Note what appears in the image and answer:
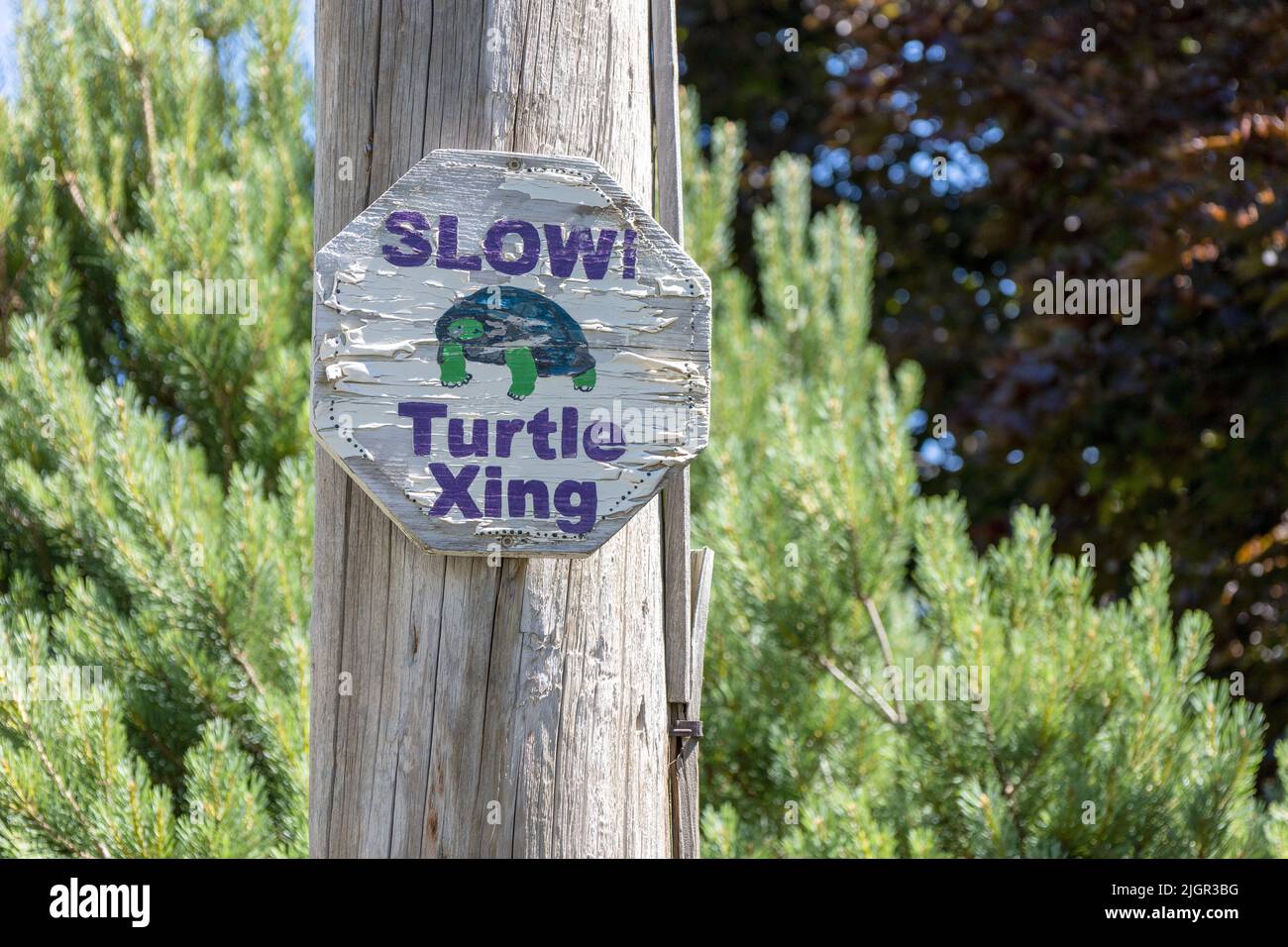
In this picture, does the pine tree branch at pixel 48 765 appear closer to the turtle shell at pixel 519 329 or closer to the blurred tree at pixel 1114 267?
the turtle shell at pixel 519 329

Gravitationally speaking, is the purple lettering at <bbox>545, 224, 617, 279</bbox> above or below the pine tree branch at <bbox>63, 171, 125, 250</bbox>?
below

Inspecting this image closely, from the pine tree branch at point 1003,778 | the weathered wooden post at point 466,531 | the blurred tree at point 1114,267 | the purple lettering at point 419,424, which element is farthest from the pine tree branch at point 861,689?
the purple lettering at point 419,424

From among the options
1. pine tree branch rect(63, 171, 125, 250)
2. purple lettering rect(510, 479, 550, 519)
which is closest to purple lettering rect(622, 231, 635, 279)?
purple lettering rect(510, 479, 550, 519)

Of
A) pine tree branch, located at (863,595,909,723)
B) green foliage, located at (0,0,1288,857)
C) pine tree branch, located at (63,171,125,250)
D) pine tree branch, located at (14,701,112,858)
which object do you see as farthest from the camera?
pine tree branch, located at (63,171,125,250)

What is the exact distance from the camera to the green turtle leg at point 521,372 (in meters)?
1.21

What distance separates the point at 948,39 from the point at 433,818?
13.3 feet

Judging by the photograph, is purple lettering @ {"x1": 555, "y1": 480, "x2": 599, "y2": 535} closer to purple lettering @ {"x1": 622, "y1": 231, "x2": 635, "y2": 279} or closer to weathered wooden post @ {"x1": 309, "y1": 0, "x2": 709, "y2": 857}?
weathered wooden post @ {"x1": 309, "y1": 0, "x2": 709, "y2": 857}

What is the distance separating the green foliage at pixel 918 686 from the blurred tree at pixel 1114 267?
32.8 inches

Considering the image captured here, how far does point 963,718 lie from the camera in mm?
2467

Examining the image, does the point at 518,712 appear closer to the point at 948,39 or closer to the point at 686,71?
the point at 948,39

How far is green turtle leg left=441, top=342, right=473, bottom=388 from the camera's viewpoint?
1210 mm

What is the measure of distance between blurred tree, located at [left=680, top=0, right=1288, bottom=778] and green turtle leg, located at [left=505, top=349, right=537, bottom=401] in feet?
7.92

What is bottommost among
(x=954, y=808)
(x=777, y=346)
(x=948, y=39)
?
(x=954, y=808)

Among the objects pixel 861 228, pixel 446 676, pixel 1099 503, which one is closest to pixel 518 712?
pixel 446 676
